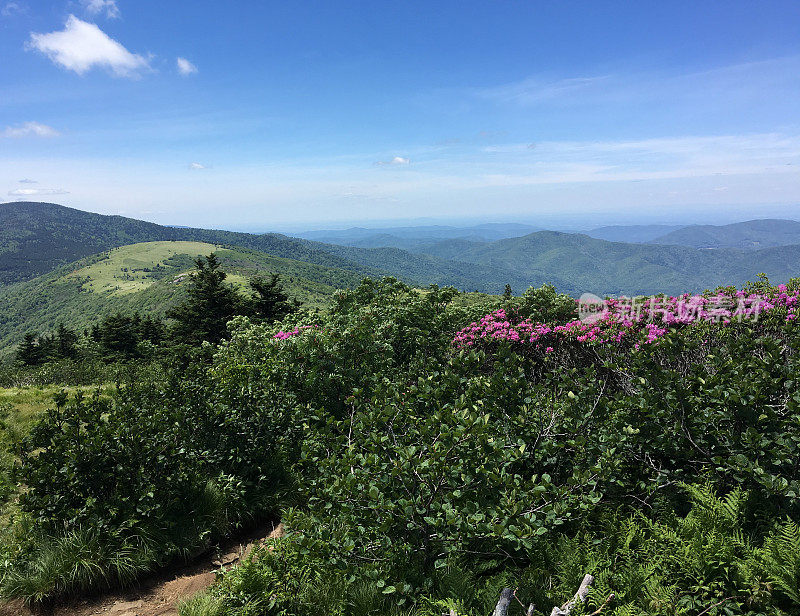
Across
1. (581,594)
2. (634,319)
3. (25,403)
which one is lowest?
(25,403)

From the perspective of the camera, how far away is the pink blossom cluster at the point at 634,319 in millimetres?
6820

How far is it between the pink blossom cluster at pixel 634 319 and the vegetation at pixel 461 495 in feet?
3.08

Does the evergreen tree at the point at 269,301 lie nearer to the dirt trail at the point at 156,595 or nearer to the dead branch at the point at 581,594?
the dirt trail at the point at 156,595

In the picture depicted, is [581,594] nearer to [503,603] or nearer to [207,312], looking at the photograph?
[503,603]

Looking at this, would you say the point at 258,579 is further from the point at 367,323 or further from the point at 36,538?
the point at 367,323

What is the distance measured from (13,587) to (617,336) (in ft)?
27.2

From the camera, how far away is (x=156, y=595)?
4.54 meters

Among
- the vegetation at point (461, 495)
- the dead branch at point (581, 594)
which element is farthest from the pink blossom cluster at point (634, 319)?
the dead branch at point (581, 594)

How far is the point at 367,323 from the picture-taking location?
23.2 ft

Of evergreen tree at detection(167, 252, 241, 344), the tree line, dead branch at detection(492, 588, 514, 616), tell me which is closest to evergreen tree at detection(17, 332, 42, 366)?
the tree line

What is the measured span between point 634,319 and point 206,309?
31139 mm

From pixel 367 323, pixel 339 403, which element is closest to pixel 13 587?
pixel 339 403

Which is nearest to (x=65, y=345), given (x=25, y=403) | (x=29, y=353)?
(x=29, y=353)

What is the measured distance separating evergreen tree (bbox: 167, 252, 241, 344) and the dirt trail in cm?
2796
